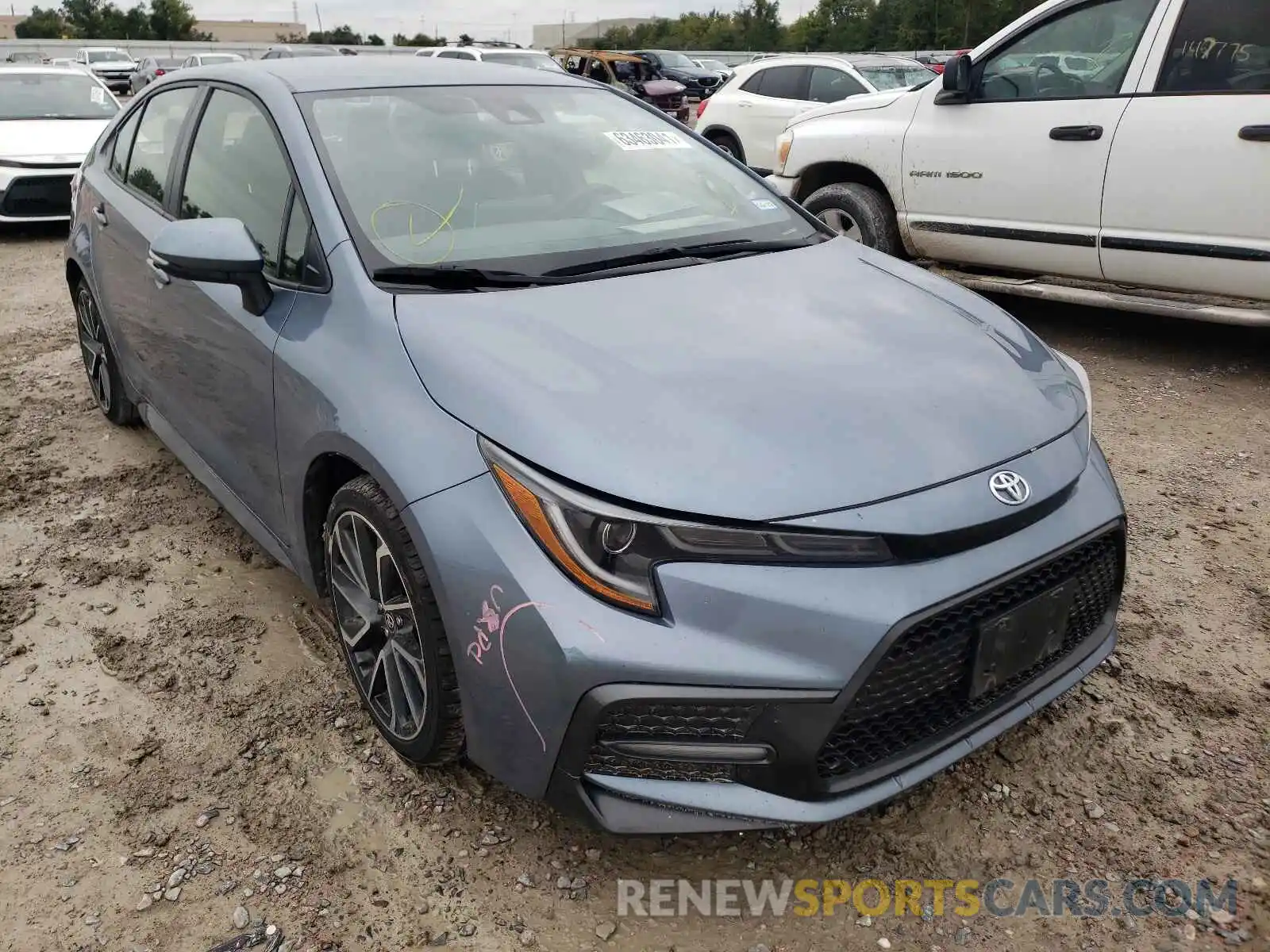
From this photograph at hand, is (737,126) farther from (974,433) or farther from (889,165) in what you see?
(974,433)

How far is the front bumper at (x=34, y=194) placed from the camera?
8742mm

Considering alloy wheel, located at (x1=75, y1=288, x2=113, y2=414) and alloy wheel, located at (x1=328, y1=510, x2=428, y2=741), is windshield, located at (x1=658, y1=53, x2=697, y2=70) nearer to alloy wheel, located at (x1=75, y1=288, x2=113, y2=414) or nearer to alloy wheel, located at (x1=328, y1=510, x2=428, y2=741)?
alloy wheel, located at (x1=75, y1=288, x2=113, y2=414)

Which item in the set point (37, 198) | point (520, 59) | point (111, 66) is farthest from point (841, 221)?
point (111, 66)

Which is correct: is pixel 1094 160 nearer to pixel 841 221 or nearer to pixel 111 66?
pixel 841 221

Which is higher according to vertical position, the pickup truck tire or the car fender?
the car fender

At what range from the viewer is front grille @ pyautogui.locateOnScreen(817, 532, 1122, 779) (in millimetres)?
1764

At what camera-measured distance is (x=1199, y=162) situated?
436 centimetres

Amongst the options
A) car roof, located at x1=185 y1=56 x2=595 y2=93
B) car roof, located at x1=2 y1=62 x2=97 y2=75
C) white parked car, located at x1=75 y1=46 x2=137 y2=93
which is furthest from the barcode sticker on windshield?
white parked car, located at x1=75 y1=46 x2=137 y2=93

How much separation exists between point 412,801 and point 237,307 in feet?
4.51

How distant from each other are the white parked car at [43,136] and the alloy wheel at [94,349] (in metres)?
4.83

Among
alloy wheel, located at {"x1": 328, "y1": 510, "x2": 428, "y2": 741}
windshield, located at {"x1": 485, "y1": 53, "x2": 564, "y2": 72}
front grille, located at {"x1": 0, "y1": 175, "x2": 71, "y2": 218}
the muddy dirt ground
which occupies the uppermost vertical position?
windshield, located at {"x1": 485, "y1": 53, "x2": 564, "y2": 72}

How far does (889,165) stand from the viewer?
5.70 meters

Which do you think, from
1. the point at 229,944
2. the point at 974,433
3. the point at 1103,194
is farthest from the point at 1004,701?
the point at 1103,194

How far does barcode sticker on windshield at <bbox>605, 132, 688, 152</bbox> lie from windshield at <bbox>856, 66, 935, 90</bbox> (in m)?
7.84
